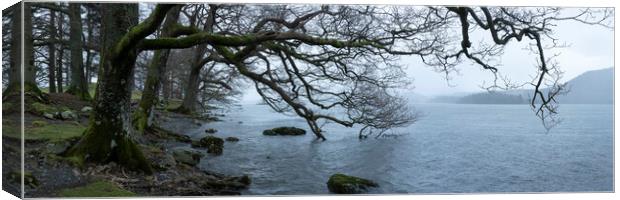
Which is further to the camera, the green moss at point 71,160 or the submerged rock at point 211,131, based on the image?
the submerged rock at point 211,131

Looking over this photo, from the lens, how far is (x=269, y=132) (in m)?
7.49

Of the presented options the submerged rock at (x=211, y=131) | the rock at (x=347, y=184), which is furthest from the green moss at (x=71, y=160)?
the rock at (x=347, y=184)

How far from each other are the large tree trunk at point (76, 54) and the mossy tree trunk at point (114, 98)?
188 mm

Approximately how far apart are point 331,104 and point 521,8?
251cm

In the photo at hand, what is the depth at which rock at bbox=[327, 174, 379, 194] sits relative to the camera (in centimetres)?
714

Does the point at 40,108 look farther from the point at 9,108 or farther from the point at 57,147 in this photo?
the point at 57,147

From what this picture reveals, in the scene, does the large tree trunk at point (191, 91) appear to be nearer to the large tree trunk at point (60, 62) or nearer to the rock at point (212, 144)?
the rock at point (212, 144)

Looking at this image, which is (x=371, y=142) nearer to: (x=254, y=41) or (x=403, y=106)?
(x=403, y=106)

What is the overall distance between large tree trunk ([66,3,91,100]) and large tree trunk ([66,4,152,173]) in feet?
0.62

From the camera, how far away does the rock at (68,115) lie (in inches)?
287

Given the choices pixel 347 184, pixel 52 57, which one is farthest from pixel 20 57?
pixel 347 184

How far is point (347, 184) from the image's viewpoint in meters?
7.19

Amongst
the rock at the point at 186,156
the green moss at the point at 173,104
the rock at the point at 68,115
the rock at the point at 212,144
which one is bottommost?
the rock at the point at 186,156

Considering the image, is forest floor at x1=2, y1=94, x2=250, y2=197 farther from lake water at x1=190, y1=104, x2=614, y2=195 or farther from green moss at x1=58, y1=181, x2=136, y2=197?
lake water at x1=190, y1=104, x2=614, y2=195
